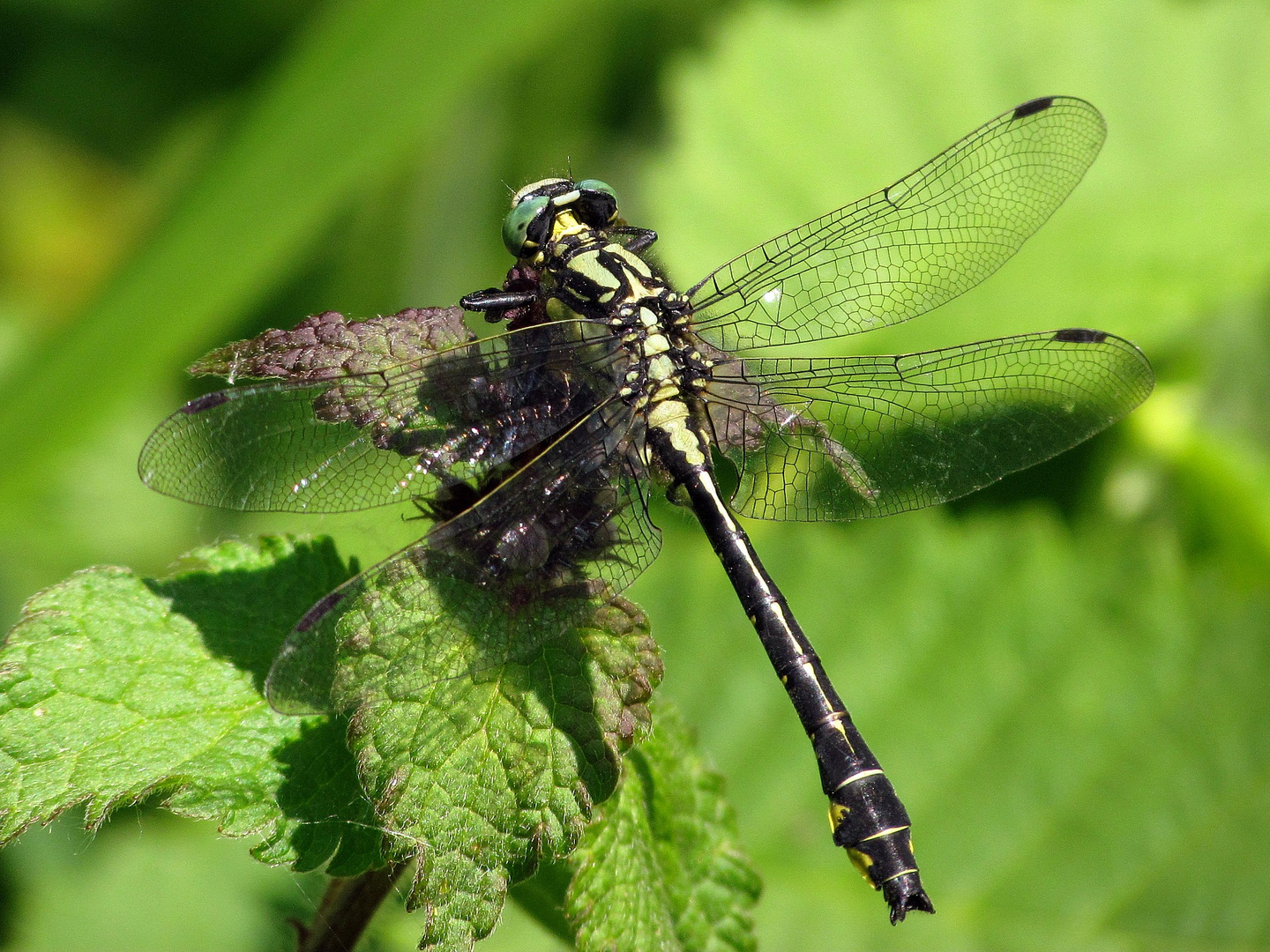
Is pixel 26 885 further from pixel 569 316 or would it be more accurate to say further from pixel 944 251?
pixel 944 251

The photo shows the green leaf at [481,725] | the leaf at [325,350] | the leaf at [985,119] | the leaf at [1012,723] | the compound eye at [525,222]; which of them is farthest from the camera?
the leaf at [985,119]

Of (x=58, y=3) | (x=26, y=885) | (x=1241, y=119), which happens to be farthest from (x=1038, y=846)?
(x=58, y=3)

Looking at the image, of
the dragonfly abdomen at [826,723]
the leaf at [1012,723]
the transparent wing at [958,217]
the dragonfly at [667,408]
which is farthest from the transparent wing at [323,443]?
the leaf at [1012,723]

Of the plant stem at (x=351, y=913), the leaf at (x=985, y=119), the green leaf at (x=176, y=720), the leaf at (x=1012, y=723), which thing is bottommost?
the plant stem at (x=351, y=913)

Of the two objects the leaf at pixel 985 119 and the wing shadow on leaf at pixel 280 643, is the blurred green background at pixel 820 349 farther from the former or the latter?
the wing shadow on leaf at pixel 280 643

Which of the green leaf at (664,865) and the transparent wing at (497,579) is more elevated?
the transparent wing at (497,579)

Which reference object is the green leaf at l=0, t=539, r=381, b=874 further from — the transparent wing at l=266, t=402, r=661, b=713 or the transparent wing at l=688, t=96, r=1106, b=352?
the transparent wing at l=688, t=96, r=1106, b=352

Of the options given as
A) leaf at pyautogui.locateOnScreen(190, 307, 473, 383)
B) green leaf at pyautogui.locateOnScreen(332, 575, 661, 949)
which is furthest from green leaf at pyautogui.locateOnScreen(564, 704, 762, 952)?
leaf at pyautogui.locateOnScreen(190, 307, 473, 383)

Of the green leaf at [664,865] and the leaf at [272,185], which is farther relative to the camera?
the leaf at [272,185]
